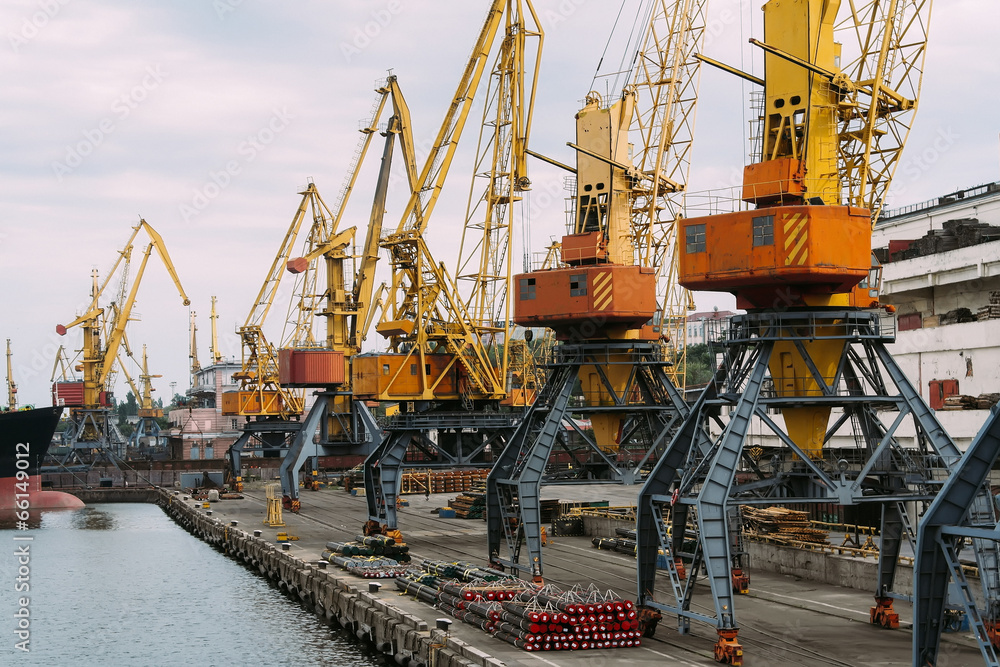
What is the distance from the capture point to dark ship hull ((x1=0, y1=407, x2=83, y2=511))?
86500 millimetres

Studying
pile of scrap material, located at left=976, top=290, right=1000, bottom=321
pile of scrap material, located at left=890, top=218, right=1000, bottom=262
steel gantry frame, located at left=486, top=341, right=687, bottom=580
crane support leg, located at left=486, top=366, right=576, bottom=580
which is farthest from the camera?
pile of scrap material, located at left=890, top=218, right=1000, bottom=262

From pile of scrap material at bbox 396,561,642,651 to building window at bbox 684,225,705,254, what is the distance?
10237 mm

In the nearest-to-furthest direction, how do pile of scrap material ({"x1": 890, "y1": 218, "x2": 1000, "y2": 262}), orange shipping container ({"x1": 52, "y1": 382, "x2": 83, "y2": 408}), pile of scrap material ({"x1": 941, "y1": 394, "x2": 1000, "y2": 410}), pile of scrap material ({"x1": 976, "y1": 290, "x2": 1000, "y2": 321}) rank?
1. pile of scrap material ({"x1": 941, "y1": 394, "x2": 1000, "y2": 410})
2. pile of scrap material ({"x1": 976, "y1": 290, "x2": 1000, "y2": 321})
3. pile of scrap material ({"x1": 890, "y1": 218, "x2": 1000, "y2": 262})
4. orange shipping container ({"x1": 52, "y1": 382, "x2": 83, "y2": 408})

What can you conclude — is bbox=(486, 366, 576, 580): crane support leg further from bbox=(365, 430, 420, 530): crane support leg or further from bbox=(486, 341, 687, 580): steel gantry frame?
bbox=(365, 430, 420, 530): crane support leg

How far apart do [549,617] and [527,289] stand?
56.9 ft

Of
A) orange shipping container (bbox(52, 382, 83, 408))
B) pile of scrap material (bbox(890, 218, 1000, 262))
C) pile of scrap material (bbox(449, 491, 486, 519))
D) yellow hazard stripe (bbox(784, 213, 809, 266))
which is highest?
pile of scrap material (bbox(890, 218, 1000, 262))

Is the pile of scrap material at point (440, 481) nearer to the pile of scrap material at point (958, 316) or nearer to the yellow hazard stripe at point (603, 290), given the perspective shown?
the pile of scrap material at point (958, 316)

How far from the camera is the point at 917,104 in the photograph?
36125mm

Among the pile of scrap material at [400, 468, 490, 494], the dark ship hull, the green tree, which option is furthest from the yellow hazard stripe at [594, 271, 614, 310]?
the green tree

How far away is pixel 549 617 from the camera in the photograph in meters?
30.7

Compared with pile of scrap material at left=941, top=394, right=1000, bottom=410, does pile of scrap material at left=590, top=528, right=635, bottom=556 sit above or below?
below

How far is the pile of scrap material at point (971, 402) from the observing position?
52812mm

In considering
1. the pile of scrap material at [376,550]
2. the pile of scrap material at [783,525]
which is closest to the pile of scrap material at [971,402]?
the pile of scrap material at [783,525]

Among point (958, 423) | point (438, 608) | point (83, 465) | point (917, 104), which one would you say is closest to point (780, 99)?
point (917, 104)
